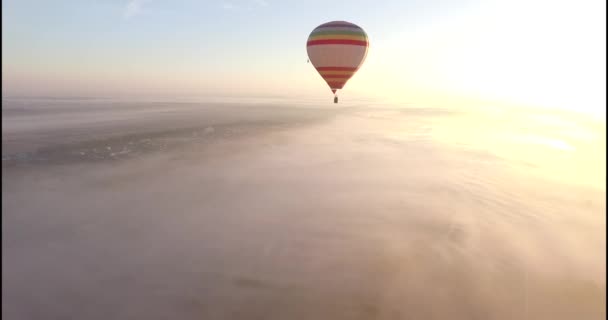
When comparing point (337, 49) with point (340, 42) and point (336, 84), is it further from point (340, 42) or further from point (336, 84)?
point (336, 84)

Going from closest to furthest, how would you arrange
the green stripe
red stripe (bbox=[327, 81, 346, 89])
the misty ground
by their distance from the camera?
1. the misty ground
2. the green stripe
3. red stripe (bbox=[327, 81, 346, 89])

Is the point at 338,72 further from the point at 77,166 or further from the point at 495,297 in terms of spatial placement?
the point at 77,166

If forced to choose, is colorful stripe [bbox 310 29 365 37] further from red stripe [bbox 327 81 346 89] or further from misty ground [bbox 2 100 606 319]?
misty ground [bbox 2 100 606 319]

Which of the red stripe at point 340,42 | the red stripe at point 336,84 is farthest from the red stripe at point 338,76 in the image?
the red stripe at point 340,42

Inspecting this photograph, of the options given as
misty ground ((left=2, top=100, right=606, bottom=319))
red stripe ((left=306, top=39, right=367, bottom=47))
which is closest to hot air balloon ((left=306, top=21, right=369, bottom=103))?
red stripe ((left=306, top=39, right=367, bottom=47))

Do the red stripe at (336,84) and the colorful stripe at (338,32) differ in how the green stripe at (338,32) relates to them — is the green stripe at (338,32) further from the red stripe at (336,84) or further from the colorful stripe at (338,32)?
the red stripe at (336,84)

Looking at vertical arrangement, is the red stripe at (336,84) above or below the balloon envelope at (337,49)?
below

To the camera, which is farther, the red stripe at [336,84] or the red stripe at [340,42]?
the red stripe at [336,84]
